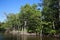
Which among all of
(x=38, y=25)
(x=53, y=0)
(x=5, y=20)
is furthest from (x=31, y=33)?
(x=5, y=20)

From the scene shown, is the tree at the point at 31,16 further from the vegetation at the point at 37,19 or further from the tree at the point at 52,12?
the tree at the point at 52,12

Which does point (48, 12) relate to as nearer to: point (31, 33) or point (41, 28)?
point (41, 28)

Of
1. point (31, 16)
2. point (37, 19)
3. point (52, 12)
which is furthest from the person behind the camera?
point (31, 16)

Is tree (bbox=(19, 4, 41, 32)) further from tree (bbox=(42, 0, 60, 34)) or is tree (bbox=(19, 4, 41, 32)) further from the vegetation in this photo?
tree (bbox=(42, 0, 60, 34))

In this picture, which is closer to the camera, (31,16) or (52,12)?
(52,12)

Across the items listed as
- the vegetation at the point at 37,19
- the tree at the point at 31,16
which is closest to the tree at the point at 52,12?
the vegetation at the point at 37,19

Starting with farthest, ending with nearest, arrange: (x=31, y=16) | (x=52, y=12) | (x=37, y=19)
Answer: (x=31, y=16) < (x=37, y=19) < (x=52, y=12)

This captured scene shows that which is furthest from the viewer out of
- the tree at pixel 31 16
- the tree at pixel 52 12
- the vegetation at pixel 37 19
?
the tree at pixel 31 16

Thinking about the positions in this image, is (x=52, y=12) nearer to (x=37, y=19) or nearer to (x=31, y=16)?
(x=37, y=19)

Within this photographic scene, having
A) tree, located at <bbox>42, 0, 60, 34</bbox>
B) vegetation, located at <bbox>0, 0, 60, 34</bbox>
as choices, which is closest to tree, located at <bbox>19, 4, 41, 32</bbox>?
vegetation, located at <bbox>0, 0, 60, 34</bbox>

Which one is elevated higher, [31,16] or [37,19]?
[31,16]

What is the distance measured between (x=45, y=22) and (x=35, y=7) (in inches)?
468

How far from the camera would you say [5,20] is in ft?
240

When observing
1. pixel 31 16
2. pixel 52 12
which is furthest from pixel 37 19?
pixel 52 12
